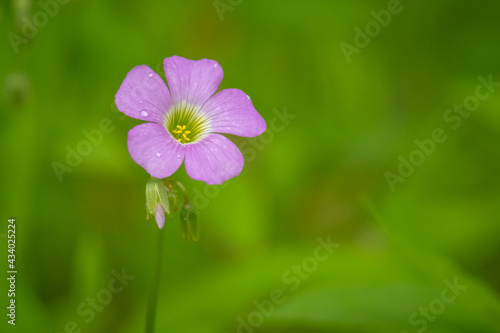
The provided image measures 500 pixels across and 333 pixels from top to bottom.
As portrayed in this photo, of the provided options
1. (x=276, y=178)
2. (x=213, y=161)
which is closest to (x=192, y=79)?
(x=213, y=161)

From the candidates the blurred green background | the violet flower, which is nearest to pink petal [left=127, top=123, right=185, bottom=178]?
the violet flower

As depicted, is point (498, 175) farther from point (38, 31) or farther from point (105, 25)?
point (38, 31)

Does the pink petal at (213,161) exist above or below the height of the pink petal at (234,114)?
below

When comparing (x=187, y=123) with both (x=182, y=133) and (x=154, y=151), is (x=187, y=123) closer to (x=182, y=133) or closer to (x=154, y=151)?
(x=182, y=133)

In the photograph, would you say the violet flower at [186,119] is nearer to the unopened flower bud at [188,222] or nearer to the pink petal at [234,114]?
the pink petal at [234,114]

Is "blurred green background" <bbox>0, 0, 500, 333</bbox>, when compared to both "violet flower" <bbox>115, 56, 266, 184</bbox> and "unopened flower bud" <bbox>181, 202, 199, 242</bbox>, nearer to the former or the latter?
"unopened flower bud" <bbox>181, 202, 199, 242</bbox>

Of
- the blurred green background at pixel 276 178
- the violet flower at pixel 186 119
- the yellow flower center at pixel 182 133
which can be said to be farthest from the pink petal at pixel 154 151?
the blurred green background at pixel 276 178
